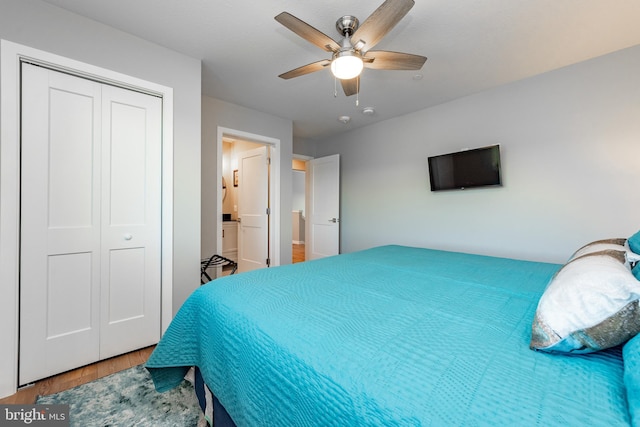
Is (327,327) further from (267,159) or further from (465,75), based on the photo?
(267,159)

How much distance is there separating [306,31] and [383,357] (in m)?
1.78

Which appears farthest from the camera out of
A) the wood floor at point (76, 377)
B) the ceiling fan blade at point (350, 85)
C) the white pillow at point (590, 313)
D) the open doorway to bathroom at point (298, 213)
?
the open doorway to bathroom at point (298, 213)

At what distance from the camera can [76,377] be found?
1762mm

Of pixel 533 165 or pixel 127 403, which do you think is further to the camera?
pixel 533 165

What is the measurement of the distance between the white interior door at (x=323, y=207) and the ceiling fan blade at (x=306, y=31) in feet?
8.90

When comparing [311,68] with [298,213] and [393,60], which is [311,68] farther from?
[298,213]

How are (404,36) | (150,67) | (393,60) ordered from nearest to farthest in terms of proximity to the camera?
Result: (393,60) < (404,36) < (150,67)

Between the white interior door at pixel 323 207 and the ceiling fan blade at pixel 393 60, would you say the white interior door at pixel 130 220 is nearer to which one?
the ceiling fan blade at pixel 393 60

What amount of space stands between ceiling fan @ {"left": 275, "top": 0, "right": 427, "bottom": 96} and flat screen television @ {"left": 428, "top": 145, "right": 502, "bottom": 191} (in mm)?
1536

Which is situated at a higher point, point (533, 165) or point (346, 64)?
point (346, 64)

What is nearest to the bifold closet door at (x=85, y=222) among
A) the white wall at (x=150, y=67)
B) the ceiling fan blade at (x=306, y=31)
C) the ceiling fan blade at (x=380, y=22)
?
the white wall at (x=150, y=67)

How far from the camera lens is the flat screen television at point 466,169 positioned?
2807 millimetres

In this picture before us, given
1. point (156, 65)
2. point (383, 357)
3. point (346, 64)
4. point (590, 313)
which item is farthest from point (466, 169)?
point (156, 65)

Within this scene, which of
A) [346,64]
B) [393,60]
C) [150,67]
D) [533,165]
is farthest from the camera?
[533,165]
